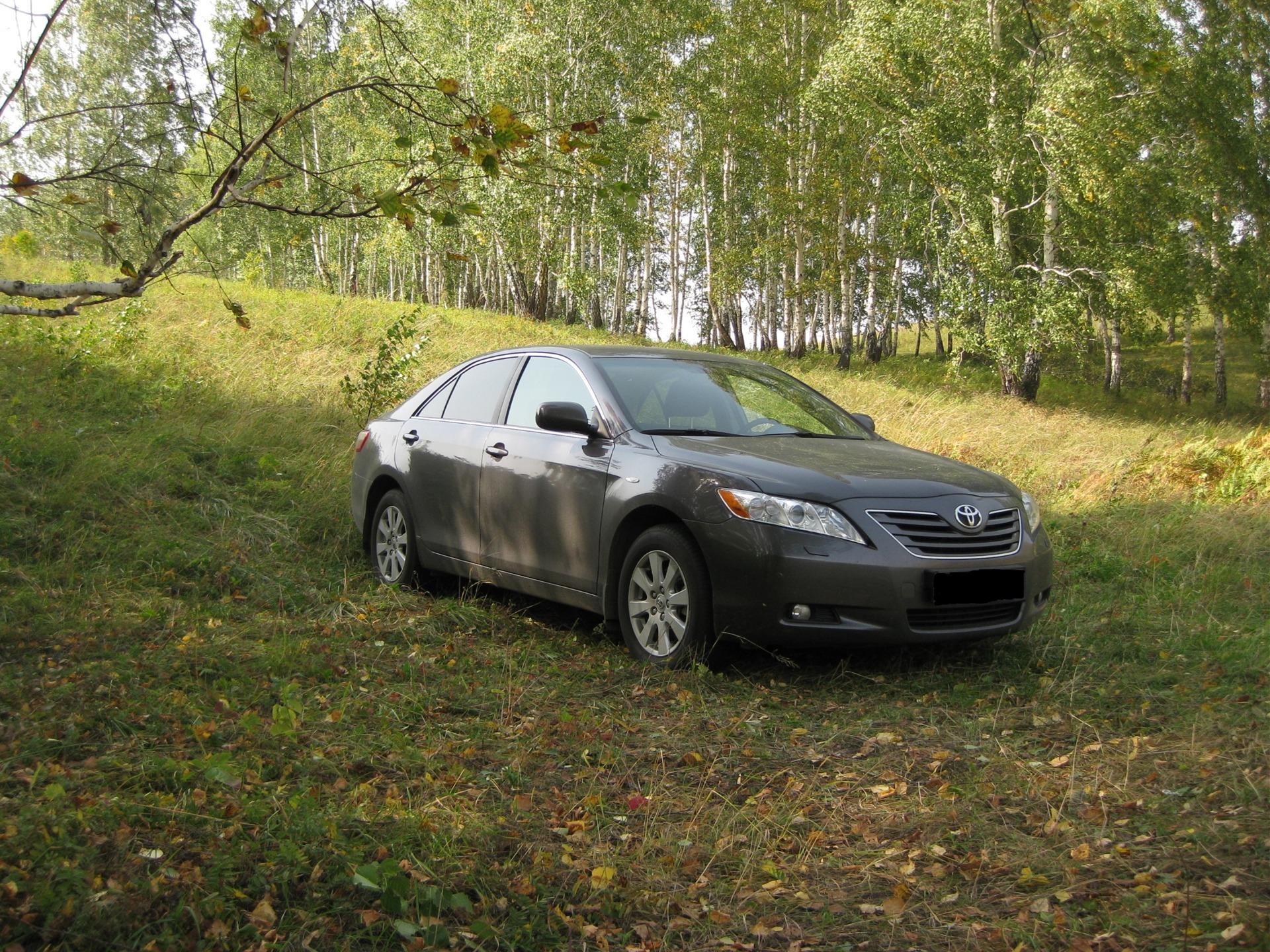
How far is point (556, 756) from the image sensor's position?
4062mm

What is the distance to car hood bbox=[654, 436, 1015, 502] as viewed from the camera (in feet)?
16.0

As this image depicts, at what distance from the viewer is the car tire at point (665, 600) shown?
4930 mm

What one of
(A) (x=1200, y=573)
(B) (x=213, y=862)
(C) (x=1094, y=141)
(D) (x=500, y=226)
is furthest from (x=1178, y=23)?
(B) (x=213, y=862)

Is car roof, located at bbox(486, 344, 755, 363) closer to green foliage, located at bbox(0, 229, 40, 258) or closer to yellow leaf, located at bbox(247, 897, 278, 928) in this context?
green foliage, located at bbox(0, 229, 40, 258)

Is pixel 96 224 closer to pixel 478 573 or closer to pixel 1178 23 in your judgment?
pixel 478 573

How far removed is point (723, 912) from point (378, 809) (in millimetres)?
1125

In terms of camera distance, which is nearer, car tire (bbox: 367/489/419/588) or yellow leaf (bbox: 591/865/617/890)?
yellow leaf (bbox: 591/865/617/890)

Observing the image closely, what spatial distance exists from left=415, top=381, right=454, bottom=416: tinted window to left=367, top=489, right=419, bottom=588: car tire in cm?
55

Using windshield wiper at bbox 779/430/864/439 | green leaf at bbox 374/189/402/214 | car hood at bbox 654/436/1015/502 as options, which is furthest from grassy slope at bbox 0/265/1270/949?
green leaf at bbox 374/189/402/214

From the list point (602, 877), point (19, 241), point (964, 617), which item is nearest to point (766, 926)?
point (602, 877)

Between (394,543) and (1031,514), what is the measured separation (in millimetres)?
3963

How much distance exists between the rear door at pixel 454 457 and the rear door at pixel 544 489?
0.37ft

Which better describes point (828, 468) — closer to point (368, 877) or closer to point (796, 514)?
point (796, 514)

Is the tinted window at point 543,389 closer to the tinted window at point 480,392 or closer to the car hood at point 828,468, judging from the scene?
the tinted window at point 480,392
